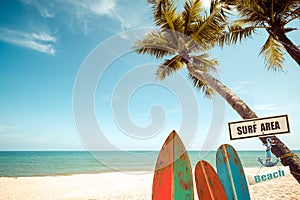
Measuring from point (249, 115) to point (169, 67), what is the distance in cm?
383

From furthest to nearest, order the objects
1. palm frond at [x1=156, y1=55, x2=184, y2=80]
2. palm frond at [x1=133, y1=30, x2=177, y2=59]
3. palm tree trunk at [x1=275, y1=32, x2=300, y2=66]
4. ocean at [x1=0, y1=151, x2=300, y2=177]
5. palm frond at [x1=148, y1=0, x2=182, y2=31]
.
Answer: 1. ocean at [x1=0, y1=151, x2=300, y2=177]
2. palm frond at [x1=156, y1=55, x2=184, y2=80]
3. palm frond at [x1=133, y1=30, x2=177, y2=59]
4. palm frond at [x1=148, y1=0, x2=182, y2=31]
5. palm tree trunk at [x1=275, y1=32, x2=300, y2=66]

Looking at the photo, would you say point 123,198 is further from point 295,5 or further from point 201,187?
point 295,5

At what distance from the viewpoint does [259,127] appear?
2555mm

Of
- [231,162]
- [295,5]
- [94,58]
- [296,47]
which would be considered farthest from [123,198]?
[295,5]

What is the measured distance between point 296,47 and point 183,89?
2.62 meters

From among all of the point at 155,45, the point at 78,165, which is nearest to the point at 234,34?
the point at 155,45

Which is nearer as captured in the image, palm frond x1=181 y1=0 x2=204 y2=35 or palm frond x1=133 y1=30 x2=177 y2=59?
palm frond x1=181 y1=0 x2=204 y2=35

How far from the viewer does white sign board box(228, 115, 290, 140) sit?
2.50 m

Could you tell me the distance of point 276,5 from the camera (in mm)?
4234

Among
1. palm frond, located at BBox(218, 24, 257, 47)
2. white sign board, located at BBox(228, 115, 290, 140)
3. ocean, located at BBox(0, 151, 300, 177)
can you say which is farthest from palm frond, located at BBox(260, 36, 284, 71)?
ocean, located at BBox(0, 151, 300, 177)

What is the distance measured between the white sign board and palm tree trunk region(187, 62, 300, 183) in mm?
693

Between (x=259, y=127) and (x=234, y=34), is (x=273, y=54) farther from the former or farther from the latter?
(x=259, y=127)

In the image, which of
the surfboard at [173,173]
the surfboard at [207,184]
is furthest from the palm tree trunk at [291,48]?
the surfboard at [173,173]

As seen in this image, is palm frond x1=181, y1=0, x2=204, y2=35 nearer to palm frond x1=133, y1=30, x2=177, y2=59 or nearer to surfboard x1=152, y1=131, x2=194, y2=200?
palm frond x1=133, y1=30, x2=177, y2=59
